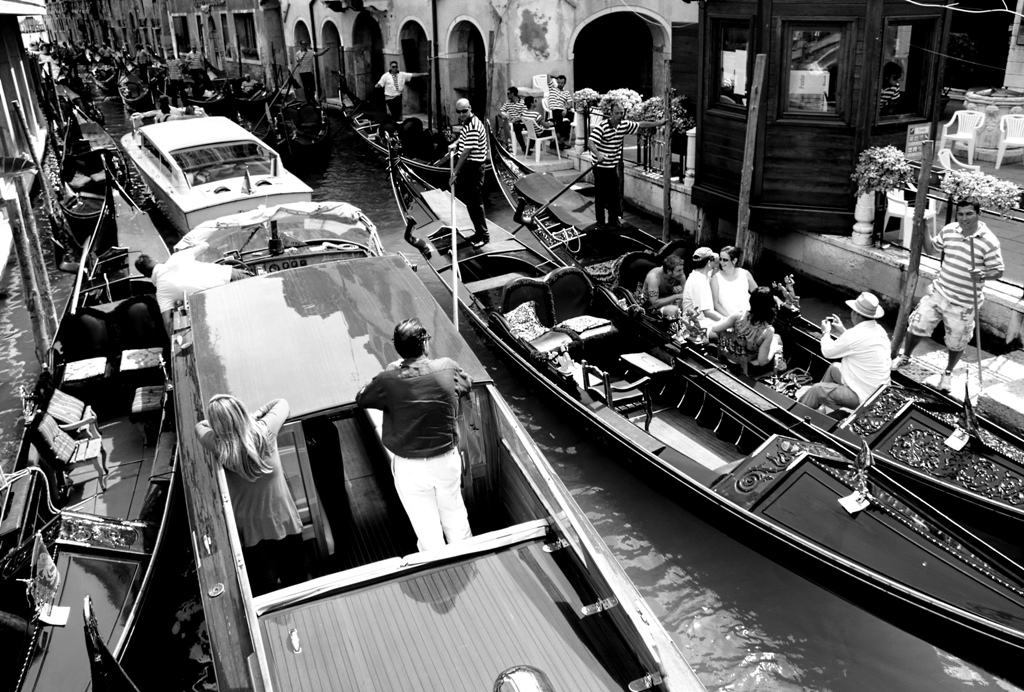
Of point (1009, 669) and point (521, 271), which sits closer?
point (1009, 669)

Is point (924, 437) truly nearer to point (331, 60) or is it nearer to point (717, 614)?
point (717, 614)

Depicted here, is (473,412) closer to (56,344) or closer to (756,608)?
(756,608)

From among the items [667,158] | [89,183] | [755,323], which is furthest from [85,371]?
[89,183]

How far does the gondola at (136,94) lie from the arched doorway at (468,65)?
809cm

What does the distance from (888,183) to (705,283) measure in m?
2.07

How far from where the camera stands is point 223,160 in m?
8.33

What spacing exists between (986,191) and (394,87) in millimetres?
11630

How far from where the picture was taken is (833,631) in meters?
3.63

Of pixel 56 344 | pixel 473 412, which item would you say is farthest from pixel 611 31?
pixel 473 412

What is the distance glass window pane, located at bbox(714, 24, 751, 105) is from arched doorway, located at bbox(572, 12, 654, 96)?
5613mm

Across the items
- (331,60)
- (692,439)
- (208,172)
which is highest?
(331,60)

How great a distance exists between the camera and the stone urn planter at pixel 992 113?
7.85 metres

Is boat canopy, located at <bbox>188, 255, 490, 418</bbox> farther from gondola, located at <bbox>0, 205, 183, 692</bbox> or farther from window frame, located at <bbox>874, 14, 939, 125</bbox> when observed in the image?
window frame, located at <bbox>874, 14, 939, 125</bbox>

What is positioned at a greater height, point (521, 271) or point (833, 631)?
point (521, 271)
